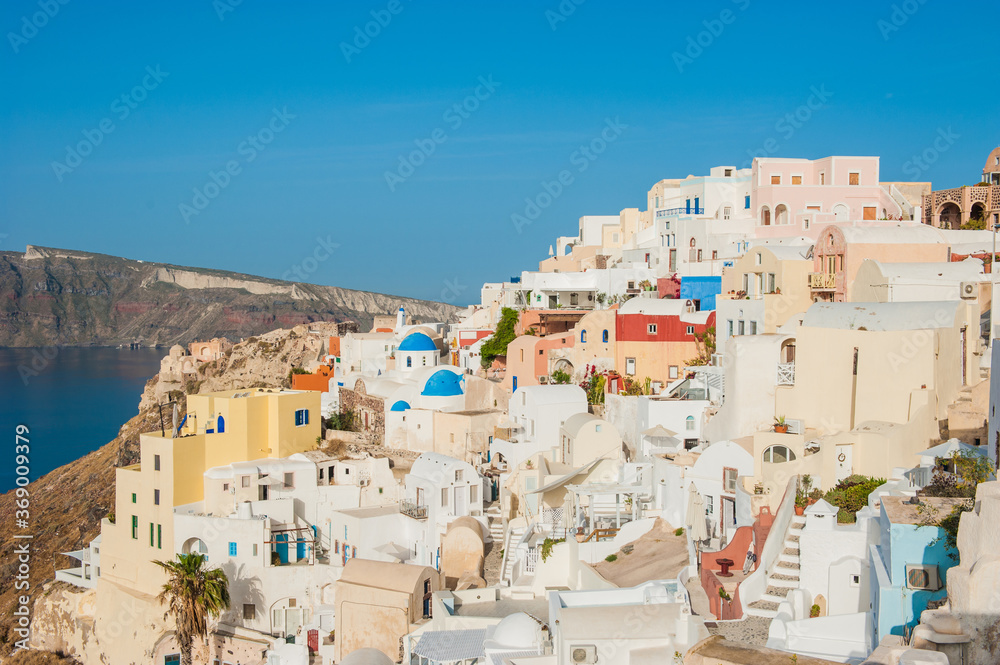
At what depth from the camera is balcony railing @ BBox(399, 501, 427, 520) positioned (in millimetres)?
22562

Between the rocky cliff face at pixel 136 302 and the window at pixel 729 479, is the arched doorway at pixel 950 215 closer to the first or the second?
the window at pixel 729 479

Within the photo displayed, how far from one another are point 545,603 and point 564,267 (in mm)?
30542

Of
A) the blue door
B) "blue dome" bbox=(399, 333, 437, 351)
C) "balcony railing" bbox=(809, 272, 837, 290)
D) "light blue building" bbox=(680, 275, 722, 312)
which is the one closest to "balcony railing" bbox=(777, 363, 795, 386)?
"balcony railing" bbox=(809, 272, 837, 290)

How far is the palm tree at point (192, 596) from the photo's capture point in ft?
69.9

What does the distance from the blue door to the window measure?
11.8 meters

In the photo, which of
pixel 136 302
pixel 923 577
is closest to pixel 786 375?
pixel 923 577

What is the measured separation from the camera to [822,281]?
76.6 ft

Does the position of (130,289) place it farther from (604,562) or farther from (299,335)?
(604,562)

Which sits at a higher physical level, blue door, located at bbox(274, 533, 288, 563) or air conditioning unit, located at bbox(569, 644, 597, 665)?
air conditioning unit, located at bbox(569, 644, 597, 665)

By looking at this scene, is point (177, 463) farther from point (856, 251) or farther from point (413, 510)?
point (856, 251)

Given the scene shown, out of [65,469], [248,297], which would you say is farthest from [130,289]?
[65,469]

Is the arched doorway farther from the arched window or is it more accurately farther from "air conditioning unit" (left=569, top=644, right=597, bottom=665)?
"air conditioning unit" (left=569, top=644, right=597, bottom=665)

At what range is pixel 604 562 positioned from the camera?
55.5ft

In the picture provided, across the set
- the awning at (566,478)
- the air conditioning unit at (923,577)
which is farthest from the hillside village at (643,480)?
the awning at (566,478)
